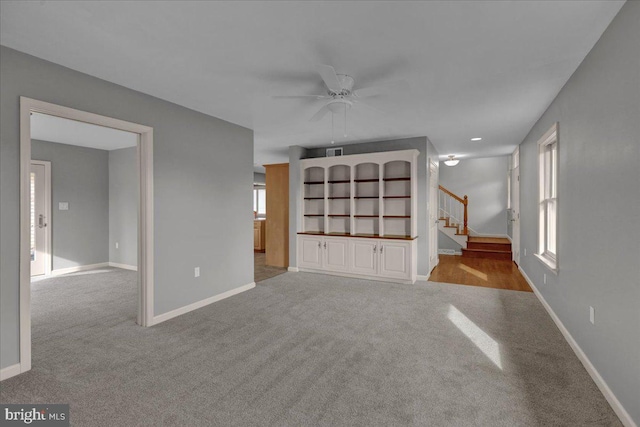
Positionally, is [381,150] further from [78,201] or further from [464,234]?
[78,201]

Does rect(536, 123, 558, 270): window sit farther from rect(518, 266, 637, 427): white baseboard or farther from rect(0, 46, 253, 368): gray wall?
rect(0, 46, 253, 368): gray wall

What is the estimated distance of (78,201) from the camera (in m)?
6.00

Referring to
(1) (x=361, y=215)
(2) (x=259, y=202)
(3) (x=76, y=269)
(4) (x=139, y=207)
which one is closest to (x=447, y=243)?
(1) (x=361, y=215)

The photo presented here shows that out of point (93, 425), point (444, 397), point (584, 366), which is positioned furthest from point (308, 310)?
point (584, 366)

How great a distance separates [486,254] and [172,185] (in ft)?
23.2

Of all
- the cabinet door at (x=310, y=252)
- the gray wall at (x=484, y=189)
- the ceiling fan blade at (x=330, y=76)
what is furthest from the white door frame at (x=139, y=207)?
the gray wall at (x=484, y=189)

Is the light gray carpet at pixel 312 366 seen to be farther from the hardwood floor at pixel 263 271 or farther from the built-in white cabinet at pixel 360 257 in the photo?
the hardwood floor at pixel 263 271

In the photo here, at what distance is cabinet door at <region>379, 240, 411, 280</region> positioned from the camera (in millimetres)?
4973

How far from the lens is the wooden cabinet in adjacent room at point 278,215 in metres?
6.43

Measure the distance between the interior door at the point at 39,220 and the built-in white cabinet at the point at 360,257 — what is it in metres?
4.59

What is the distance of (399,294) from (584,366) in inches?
87.2

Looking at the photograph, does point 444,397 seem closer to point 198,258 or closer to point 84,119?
point 198,258

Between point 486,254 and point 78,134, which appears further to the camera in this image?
point 486,254

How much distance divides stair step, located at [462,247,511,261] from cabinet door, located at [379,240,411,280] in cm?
349
